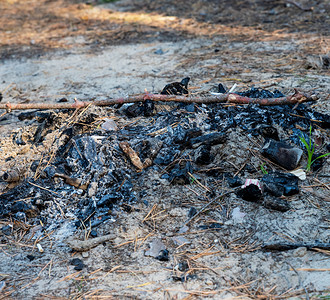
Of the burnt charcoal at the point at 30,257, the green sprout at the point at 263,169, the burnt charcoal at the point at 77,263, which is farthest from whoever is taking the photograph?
the green sprout at the point at 263,169

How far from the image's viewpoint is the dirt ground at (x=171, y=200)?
2092 millimetres

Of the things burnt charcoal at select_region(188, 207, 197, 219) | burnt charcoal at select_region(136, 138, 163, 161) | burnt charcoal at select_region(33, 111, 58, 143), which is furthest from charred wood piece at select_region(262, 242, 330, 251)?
burnt charcoal at select_region(33, 111, 58, 143)

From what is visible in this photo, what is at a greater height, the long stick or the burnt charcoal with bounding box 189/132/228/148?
the long stick

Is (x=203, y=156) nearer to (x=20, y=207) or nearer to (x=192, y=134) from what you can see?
(x=192, y=134)

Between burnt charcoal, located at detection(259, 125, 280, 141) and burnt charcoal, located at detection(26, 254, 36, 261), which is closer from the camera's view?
burnt charcoal, located at detection(26, 254, 36, 261)

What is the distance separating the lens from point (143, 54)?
5.62m

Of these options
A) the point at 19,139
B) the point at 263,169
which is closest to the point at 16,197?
the point at 19,139

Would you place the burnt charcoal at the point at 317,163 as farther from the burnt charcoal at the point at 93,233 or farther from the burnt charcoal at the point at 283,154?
the burnt charcoal at the point at 93,233

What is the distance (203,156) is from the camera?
9.62 ft

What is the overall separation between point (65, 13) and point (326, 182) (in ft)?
23.6

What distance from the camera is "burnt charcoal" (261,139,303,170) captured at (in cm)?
282

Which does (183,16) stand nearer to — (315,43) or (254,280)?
(315,43)

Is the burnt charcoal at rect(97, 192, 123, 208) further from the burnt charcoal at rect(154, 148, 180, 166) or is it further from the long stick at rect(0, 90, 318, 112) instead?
the long stick at rect(0, 90, 318, 112)

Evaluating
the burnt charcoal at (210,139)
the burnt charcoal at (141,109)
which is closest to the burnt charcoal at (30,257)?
the burnt charcoal at (210,139)
